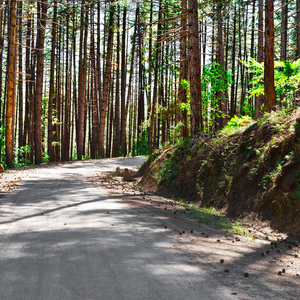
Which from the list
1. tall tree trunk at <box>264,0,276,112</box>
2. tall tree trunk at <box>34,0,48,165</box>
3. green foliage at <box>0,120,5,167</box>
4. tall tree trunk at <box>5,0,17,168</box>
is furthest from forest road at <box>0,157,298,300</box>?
tall tree trunk at <box>34,0,48,165</box>

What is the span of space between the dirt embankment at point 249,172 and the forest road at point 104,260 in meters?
1.83

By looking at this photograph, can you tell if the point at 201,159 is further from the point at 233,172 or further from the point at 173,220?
the point at 173,220

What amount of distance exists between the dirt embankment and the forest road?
72.1 inches

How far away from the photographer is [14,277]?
11.4ft

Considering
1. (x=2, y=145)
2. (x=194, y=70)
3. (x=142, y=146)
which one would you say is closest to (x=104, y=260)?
(x=194, y=70)

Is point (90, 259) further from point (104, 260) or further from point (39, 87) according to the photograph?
point (39, 87)

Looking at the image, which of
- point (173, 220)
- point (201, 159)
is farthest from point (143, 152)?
point (173, 220)

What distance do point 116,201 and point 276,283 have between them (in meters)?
5.41

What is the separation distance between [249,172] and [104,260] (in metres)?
4.89

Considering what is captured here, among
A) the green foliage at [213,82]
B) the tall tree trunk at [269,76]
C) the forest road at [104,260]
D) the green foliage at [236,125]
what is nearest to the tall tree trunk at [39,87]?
the green foliage at [213,82]

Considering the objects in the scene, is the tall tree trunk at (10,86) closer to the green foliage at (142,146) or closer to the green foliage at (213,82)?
the green foliage at (213,82)

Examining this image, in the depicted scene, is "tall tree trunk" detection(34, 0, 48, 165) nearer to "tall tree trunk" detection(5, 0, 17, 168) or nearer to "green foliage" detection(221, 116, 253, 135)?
"tall tree trunk" detection(5, 0, 17, 168)

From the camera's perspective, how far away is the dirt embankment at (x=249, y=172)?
642 cm

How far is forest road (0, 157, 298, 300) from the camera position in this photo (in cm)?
322
